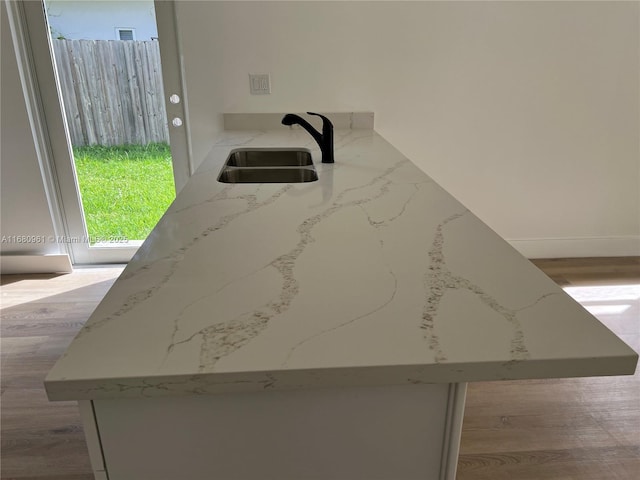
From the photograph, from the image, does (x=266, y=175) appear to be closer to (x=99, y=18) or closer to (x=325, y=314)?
(x=325, y=314)

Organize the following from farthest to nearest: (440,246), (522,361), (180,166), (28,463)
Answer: (180,166) → (28,463) → (440,246) → (522,361)

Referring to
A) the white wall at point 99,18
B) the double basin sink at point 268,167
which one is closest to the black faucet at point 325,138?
the double basin sink at point 268,167

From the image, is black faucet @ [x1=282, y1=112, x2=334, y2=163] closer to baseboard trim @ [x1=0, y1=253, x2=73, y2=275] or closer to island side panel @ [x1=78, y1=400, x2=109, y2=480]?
island side panel @ [x1=78, y1=400, x2=109, y2=480]

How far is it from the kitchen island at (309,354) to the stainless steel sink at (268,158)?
1.11 m

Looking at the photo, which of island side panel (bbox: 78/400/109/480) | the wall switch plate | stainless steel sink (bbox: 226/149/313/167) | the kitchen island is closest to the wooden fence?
the wall switch plate

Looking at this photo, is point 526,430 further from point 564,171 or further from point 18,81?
point 18,81

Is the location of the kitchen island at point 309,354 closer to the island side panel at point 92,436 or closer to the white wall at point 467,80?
the island side panel at point 92,436

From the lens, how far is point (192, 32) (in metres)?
2.57

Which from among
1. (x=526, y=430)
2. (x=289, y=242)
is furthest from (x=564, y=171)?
(x=289, y=242)

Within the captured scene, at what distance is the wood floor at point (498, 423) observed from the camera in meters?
1.65

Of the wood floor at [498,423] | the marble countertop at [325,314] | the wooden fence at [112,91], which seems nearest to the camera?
the marble countertop at [325,314]

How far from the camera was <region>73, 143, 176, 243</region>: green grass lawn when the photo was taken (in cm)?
294

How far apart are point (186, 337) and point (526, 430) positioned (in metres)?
1.60

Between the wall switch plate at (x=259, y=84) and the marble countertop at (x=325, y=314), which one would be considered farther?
the wall switch plate at (x=259, y=84)
